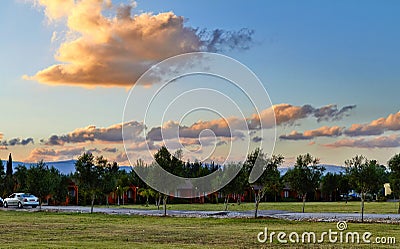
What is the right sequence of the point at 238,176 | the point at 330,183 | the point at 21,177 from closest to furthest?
the point at 238,176
the point at 21,177
the point at 330,183

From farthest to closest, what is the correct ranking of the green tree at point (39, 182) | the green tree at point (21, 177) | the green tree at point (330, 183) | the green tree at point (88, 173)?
the green tree at point (330, 183) → the green tree at point (21, 177) → the green tree at point (39, 182) → the green tree at point (88, 173)

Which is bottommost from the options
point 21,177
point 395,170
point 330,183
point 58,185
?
point 58,185

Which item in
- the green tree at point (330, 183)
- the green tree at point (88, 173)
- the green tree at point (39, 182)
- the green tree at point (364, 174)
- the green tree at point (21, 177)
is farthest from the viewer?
the green tree at point (330, 183)

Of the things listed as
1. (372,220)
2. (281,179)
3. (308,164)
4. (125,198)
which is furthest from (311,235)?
(125,198)

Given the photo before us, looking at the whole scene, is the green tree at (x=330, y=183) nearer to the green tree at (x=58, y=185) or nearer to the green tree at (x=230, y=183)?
the green tree at (x=230, y=183)

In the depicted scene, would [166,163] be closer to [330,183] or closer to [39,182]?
[39,182]

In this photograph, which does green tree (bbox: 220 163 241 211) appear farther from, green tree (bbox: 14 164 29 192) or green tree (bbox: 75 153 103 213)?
green tree (bbox: 14 164 29 192)

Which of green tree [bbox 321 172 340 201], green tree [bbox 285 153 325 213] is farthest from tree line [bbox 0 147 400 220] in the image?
green tree [bbox 321 172 340 201]

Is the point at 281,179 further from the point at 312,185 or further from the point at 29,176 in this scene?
the point at 29,176

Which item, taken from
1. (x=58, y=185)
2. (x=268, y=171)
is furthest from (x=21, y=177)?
(x=268, y=171)

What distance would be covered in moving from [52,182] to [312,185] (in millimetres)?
25240

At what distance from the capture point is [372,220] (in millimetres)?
39562

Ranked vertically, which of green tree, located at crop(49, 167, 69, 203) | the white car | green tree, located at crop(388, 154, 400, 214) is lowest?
the white car

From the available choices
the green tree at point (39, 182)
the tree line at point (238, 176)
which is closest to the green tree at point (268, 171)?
the tree line at point (238, 176)
